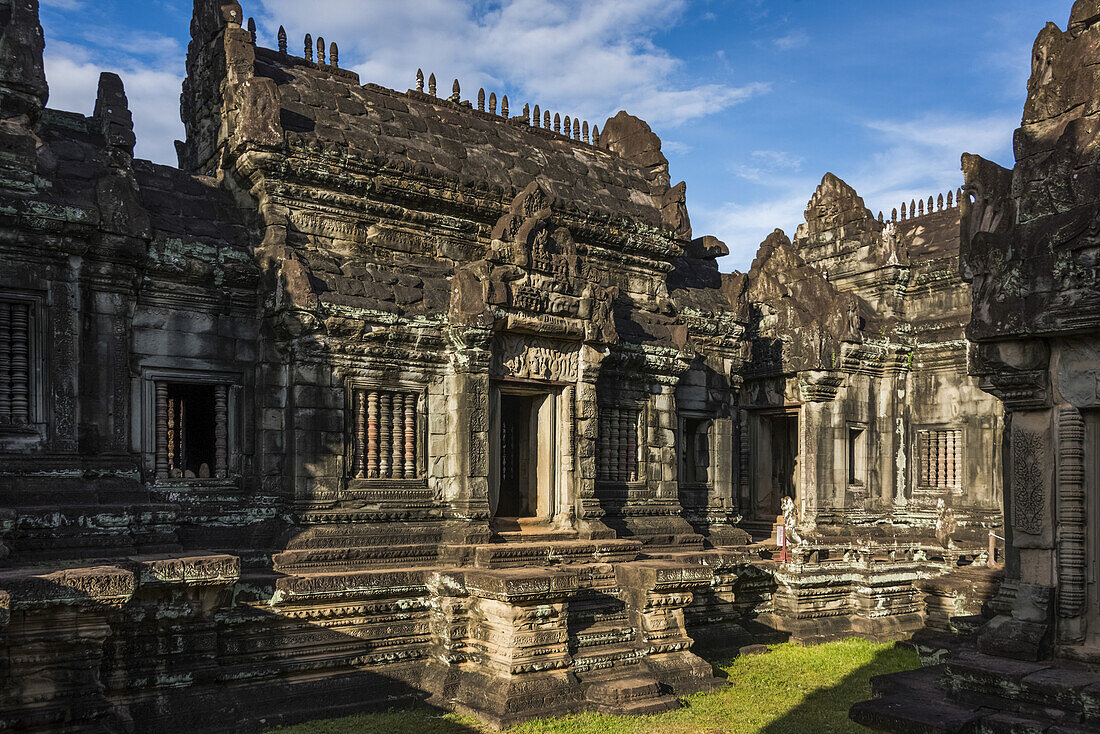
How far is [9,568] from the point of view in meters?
8.08

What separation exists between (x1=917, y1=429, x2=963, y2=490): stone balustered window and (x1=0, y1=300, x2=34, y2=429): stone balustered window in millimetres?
14694

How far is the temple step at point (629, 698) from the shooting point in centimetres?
977

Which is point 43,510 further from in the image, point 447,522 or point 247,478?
point 447,522

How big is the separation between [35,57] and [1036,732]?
11.0 meters

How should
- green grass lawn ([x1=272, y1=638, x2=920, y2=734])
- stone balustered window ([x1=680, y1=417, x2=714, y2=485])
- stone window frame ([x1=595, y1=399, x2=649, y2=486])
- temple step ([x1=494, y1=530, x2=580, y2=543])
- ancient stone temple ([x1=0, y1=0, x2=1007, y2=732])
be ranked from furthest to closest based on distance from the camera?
stone balustered window ([x1=680, y1=417, x2=714, y2=485])
stone window frame ([x1=595, y1=399, x2=649, y2=486])
temple step ([x1=494, y1=530, x2=580, y2=543])
green grass lawn ([x1=272, y1=638, x2=920, y2=734])
ancient stone temple ([x1=0, y1=0, x2=1007, y2=732])

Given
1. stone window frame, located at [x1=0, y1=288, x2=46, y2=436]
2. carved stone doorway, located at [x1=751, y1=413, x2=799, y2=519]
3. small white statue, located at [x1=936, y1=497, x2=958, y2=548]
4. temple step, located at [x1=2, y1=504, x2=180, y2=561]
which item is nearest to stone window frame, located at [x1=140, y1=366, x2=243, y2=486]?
temple step, located at [x1=2, y1=504, x2=180, y2=561]

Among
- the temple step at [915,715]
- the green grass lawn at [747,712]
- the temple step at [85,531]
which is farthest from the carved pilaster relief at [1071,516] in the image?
the temple step at [85,531]

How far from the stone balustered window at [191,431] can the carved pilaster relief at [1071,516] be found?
8631 mm

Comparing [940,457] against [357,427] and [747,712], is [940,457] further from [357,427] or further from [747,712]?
[357,427]

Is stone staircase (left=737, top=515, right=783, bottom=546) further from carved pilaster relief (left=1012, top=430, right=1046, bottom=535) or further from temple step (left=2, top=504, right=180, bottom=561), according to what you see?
temple step (left=2, top=504, right=180, bottom=561)

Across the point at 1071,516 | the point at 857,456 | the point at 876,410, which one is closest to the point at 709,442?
the point at 857,456

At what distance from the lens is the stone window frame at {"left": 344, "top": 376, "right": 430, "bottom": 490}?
1104 cm

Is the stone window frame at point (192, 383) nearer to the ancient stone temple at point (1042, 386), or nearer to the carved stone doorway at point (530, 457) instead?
the carved stone doorway at point (530, 457)

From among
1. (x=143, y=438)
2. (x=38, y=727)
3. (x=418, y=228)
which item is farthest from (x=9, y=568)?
(x=418, y=228)
